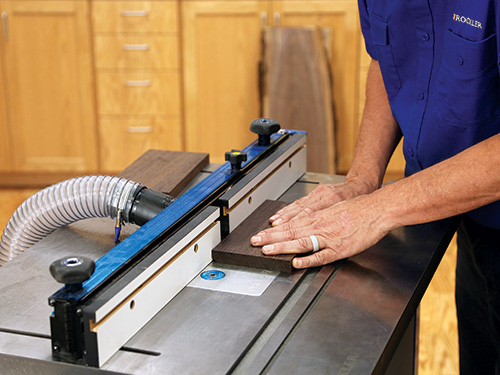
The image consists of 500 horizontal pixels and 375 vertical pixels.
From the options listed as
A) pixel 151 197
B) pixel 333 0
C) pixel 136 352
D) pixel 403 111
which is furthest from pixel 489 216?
pixel 333 0

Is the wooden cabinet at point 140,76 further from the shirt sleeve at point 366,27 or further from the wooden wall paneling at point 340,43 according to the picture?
the shirt sleeve at point 366,27

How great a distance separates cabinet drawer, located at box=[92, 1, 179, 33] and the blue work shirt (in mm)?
1878

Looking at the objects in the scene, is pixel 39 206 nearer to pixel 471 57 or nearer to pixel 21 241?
pixel 21 241

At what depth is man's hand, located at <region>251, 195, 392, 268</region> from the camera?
3.42ft

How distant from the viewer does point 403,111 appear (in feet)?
4.29

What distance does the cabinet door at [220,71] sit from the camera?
3.14 meters

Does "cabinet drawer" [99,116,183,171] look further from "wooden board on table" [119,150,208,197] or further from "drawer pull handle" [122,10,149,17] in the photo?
"wooden board on table" [119,150,208,197]

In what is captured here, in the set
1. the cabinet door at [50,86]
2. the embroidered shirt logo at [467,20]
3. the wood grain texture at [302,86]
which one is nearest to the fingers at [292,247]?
the embroidered shirt logo at [467,20]

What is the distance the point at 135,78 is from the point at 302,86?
Answer: 77cm

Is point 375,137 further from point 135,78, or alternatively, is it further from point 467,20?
point 135,78

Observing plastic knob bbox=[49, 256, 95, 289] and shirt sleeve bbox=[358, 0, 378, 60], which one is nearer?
plastic knob bbox=[49, 256, 95, 289]

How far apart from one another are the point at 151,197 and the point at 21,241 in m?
0.24

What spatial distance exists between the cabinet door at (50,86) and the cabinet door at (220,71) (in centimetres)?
47

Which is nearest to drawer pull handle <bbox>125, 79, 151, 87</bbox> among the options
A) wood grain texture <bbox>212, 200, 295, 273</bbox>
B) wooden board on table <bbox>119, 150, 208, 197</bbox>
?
wooden board on table <bbox>119, 150, 208, 197</bbox>
